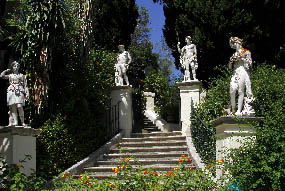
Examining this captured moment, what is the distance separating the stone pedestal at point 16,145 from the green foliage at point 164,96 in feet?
28.6

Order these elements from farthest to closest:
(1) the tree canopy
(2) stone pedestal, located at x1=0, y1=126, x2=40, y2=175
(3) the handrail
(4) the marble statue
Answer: (1) the tree canopy → (4) the marble statue → (2) stone pedestal, located at x1=0, y1=126, x2=40, y2=175 → (3) the handrail

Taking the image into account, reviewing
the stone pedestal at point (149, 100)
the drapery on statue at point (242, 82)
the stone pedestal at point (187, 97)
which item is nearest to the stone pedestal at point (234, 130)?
the drapery on statue at point (242, 82)

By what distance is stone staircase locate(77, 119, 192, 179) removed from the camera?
9453mm

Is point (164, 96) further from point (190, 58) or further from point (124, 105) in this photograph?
point (190, 58)

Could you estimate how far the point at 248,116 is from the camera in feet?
21.3

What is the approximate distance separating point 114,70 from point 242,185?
8409 mm

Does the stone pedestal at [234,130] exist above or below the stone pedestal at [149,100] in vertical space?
below

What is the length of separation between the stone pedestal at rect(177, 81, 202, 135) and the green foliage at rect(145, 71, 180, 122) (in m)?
4.51

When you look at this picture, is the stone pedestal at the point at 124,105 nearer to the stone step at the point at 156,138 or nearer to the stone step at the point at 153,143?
the stone step at the point at 156,138

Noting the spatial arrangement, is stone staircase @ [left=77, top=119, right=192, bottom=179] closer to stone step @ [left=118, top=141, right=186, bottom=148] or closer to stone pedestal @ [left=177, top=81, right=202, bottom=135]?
stone step @ [left=118, top=141, right=186, bottom=148]

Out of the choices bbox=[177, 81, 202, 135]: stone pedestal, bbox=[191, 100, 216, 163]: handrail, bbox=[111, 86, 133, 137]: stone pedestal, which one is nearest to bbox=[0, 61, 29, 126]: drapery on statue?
bbox=[191, 100, 216, 163]: handrail

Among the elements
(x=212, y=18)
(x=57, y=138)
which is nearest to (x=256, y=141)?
(x=57, y=138)

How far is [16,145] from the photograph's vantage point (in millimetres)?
8008

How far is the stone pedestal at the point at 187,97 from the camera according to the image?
458 inches
